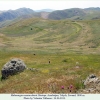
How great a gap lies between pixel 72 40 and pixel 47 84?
380 ft

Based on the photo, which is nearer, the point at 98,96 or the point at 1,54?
the point at 98,96

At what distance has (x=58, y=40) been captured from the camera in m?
145

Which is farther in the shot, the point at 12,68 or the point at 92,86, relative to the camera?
the point at 12,68

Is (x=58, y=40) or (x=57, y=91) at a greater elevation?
(x=58, y=40)

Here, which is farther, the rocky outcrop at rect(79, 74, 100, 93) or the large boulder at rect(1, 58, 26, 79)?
the large boulder at rect(1, 58, 26, 79)

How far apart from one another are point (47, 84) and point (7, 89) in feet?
15.9

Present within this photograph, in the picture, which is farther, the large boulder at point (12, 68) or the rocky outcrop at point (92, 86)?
the large boulder at point (12, 68)

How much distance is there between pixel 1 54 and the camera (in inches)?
3831

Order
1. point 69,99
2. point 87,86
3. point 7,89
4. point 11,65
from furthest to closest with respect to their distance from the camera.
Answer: point 11,65 → point 7,89 → point 87,86 → point 69,99

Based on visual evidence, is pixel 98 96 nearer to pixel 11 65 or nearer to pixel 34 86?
pixel 34 86

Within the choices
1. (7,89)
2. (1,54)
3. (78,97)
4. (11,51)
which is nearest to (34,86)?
(7,89)

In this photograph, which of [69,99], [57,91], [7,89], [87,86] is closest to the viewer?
[69,99]

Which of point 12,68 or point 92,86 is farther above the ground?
point 12,68

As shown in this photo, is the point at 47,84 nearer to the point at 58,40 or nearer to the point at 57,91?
the point at 57,91
